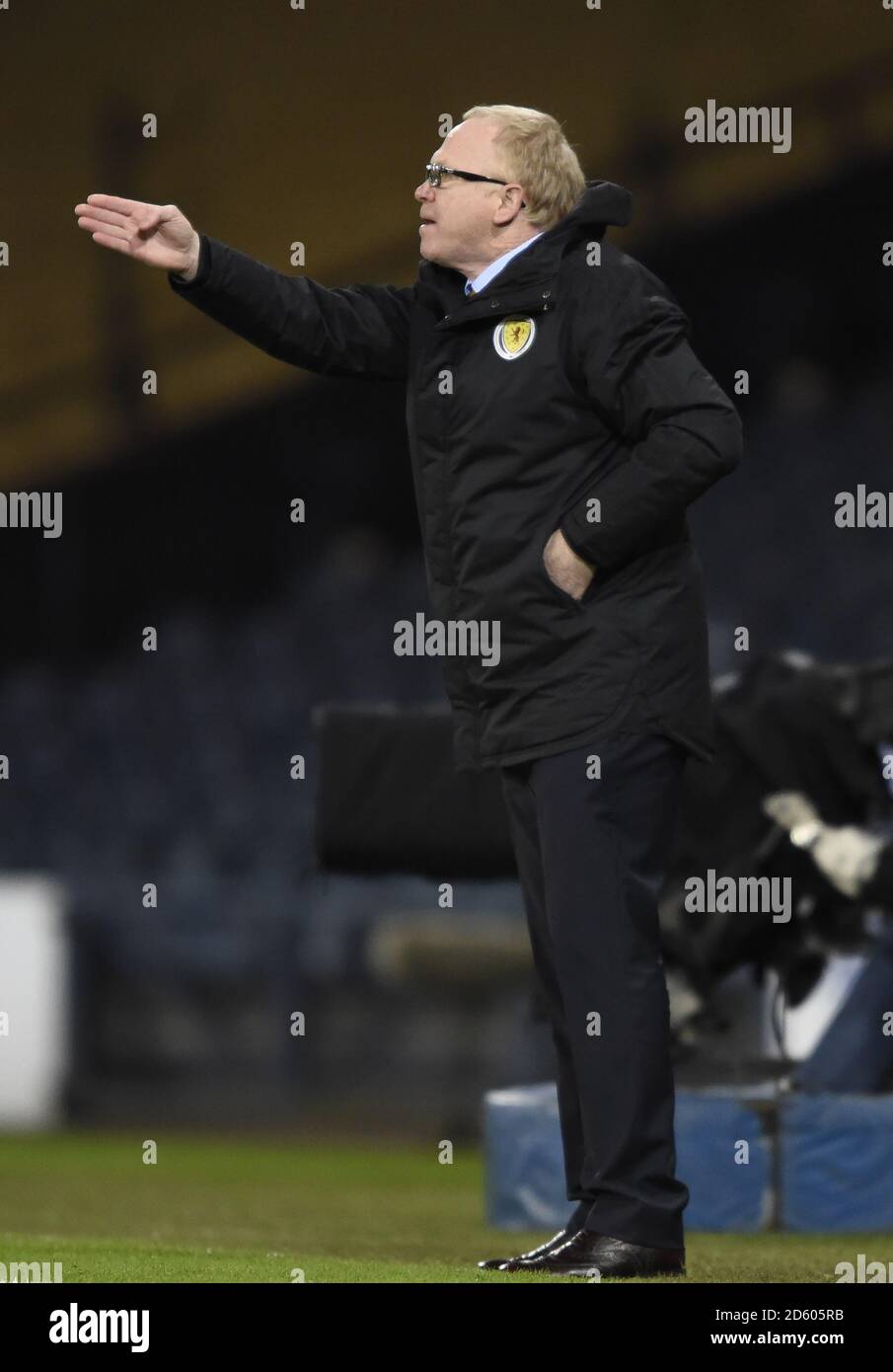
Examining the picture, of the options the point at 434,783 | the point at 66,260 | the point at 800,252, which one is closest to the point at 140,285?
the point at 66,260

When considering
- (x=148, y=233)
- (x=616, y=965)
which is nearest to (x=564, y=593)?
(x=616, y=965)

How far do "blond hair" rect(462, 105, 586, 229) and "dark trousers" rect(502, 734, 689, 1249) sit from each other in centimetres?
79

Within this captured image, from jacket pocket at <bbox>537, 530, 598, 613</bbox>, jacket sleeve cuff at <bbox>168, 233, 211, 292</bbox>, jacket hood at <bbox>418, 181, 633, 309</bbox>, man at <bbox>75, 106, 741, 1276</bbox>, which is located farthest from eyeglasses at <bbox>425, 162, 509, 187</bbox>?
jacket pocket at <bbox>537, 530, 598, 613</bbox>

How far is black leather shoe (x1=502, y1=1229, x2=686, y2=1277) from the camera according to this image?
296cm

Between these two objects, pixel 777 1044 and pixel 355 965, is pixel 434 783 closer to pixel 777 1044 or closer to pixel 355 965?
pixel 777 1044

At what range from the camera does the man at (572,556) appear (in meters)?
3.04

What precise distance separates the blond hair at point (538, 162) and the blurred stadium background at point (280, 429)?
21.3 feet

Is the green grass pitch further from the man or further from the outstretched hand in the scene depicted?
the outstretched hand

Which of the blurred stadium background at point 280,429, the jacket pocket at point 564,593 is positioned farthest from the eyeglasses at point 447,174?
the blurred stadium background at point 280,429

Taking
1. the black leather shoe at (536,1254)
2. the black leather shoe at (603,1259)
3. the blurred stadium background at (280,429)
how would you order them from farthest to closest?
the blurred stadium background at (280,429), the black leather shoe at (536,1254), the black leather shoe at (603,1259)

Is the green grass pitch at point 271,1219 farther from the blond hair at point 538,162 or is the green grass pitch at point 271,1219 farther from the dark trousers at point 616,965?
the blond hair at point 538,162

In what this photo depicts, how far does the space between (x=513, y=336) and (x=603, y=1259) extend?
129cm

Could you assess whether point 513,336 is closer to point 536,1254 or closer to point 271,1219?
point 536,1254

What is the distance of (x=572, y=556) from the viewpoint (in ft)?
10.0
